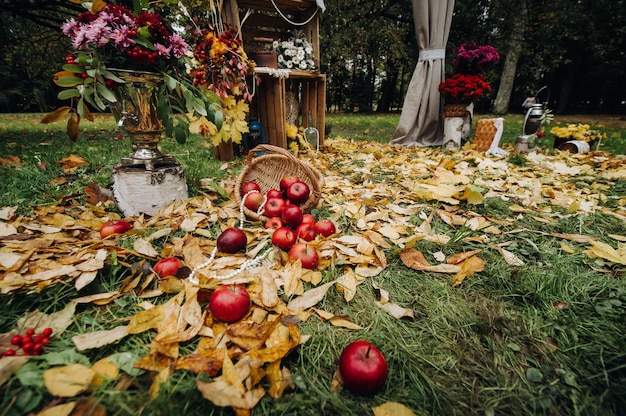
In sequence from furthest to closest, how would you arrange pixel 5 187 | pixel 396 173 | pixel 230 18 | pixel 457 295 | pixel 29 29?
pixel 29 29 < pixel 230 18 < pixel 396 173 < pixel 5 187 < pixel 457 295

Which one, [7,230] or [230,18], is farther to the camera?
[230,18]

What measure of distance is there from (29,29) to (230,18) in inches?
280

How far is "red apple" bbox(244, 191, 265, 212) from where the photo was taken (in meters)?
1.87

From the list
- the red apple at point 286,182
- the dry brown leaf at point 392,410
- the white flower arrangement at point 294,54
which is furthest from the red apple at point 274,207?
the white flower arrangement at point 294,54

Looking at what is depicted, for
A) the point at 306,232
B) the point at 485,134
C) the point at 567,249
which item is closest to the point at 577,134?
the point at 485,134

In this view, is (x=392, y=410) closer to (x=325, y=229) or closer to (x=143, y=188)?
(x=325, y=229)

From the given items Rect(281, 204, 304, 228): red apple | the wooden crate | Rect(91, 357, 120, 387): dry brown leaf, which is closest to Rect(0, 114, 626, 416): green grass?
Rect(91, 357, 120, 387): dry brown leaf

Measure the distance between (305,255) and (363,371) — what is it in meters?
0.61

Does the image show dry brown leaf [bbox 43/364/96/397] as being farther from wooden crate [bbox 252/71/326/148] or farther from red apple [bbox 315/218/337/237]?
wooden crate [bbox 252/71/326/148]

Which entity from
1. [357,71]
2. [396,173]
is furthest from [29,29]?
[357,71]

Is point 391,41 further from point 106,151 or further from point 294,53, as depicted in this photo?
point 106,151

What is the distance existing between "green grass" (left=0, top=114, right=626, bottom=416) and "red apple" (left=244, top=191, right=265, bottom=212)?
0.81 m

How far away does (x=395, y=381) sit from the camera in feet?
2.77

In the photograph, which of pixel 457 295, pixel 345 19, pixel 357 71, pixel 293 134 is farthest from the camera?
pixel 357 71
